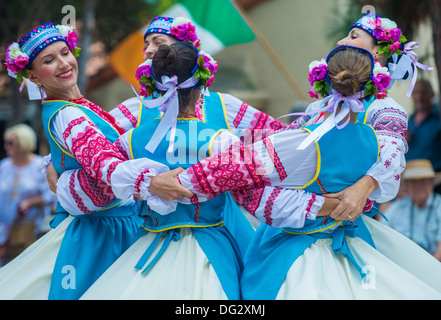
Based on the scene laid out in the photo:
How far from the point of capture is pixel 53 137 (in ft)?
10.2

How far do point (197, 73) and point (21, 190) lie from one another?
3806mm

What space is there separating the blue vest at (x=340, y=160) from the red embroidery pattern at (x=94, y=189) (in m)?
0.92

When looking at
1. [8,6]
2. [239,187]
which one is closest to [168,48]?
[239,187]

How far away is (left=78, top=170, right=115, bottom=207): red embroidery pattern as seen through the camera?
118 inches

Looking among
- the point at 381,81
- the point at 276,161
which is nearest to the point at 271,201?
the point at 276,161

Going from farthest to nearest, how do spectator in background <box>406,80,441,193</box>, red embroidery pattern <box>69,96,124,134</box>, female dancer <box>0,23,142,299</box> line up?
spectator in background <box>406,80,441,193</box> → red embroidery pattern <box>69,96,124,134</box> → female dancer <box>0,23,142,299</box>

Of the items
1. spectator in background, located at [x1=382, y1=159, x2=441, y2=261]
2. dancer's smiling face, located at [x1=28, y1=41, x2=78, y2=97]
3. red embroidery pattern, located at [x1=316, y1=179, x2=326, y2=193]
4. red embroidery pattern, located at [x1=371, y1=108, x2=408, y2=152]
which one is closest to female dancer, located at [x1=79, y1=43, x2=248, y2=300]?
red embroidery pattern, located at [x1=316, y1=179, x2=326, y2=193]

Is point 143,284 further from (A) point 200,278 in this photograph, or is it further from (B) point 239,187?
(B) point 239,187

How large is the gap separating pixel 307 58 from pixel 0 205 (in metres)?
4.63

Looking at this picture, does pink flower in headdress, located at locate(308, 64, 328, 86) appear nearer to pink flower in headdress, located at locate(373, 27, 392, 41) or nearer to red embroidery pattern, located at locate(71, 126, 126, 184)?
pink flower in headdress, located at locate(373, 27, 392, 41)

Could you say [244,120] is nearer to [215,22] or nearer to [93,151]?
[93,151]

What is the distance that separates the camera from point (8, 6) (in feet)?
31.3

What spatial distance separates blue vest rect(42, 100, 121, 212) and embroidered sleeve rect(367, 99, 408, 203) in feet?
4.01

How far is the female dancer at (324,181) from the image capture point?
253 cm
